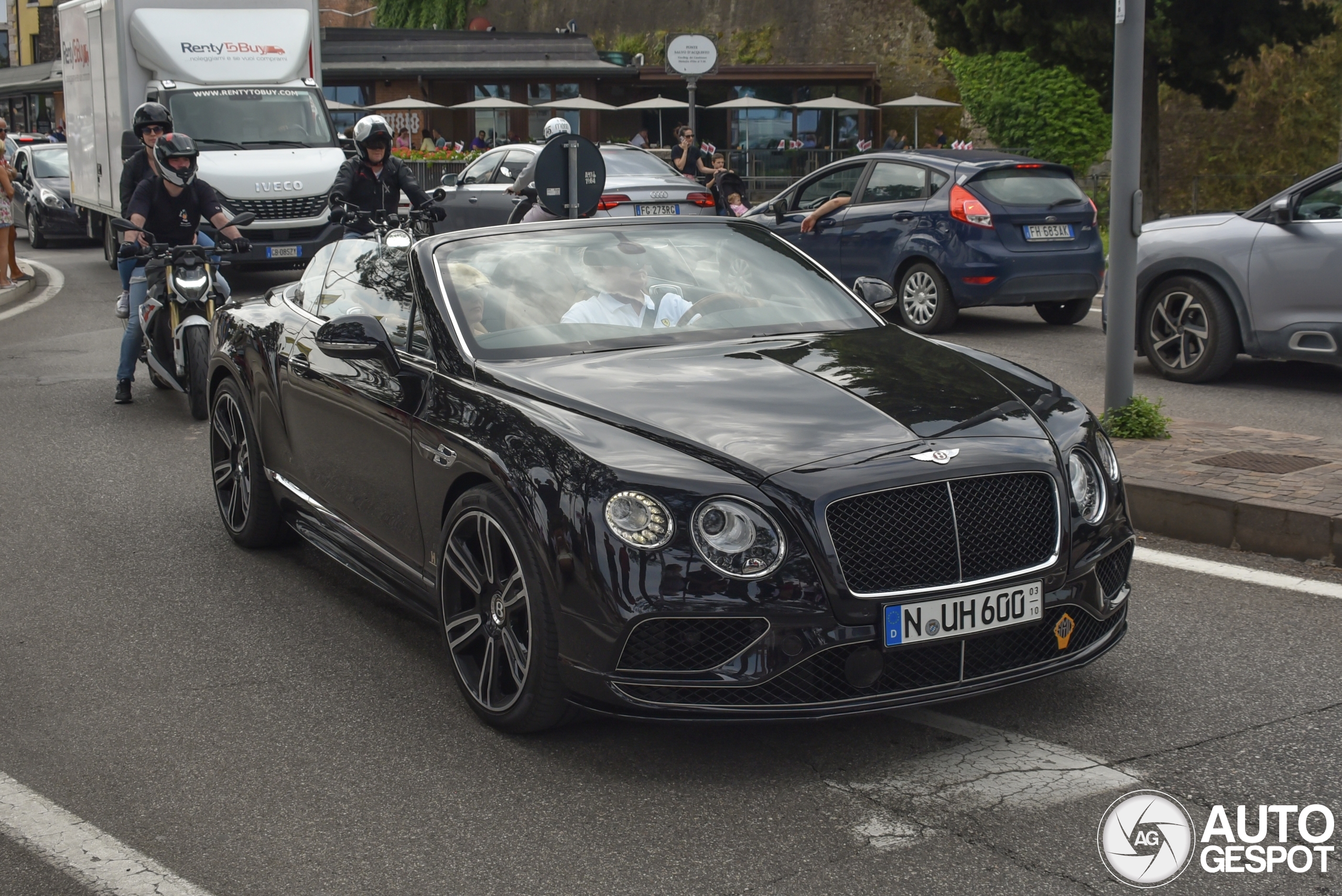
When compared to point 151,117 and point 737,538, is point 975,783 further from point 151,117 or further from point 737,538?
point 151,117

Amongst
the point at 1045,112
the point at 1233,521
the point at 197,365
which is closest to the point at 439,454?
the point at 1233,521

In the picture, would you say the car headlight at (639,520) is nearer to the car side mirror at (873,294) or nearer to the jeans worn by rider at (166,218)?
the car side mirror at (873,294)

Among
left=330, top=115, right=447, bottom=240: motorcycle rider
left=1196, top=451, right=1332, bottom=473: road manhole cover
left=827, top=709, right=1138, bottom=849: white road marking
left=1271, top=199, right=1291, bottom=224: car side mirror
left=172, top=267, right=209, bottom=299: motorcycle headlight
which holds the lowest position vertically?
left=827, top=709, right=1138, bottom=849: white road marking

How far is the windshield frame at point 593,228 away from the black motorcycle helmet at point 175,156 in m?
5.25

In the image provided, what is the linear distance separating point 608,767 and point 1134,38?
16.5ft

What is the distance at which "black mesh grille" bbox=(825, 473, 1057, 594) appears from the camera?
3.89 metres

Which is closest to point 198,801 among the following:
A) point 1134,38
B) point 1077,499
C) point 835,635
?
point 835,635

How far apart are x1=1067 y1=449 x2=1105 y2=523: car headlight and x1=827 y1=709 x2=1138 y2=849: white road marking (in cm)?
65

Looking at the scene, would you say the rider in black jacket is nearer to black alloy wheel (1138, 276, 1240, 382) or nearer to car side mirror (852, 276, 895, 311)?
car side mirror (852, 276, 895, 311)

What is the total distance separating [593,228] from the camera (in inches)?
221

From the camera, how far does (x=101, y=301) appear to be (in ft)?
58.3

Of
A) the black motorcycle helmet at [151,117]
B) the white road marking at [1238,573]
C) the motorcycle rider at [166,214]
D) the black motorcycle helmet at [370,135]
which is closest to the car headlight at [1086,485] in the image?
the white road marking at [1238,573]

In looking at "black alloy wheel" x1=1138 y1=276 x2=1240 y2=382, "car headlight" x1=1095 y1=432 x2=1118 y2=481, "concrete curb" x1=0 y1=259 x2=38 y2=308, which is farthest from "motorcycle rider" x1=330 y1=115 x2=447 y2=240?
"car headlight" x1=1095 y1=432 x2=1118 y2=481

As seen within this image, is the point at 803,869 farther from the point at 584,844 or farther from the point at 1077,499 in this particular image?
the point at 1077,499
